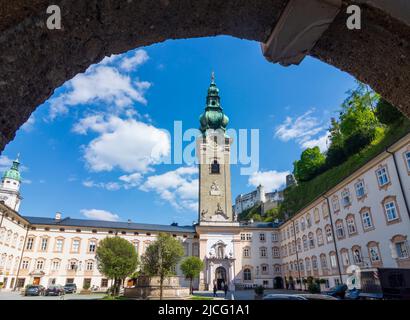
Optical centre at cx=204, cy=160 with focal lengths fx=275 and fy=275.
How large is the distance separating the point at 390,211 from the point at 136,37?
78.2ft

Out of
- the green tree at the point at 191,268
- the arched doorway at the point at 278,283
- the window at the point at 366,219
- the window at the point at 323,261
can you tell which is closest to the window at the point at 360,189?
the window at the point at 366,219

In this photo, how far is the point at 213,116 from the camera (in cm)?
6028

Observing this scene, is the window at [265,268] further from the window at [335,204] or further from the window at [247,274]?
the window at [335,204]

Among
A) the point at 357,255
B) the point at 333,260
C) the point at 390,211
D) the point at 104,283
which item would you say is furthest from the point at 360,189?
the point at 104,283

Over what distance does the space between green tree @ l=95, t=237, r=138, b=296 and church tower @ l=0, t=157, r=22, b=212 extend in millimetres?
53683

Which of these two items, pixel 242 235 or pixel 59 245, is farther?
pixel 242 235

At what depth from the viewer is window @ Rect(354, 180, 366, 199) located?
24131 millimetres

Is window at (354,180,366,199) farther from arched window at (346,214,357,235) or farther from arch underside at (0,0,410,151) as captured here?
arch underside at (0,0,410,151)

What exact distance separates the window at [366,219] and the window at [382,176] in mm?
2894

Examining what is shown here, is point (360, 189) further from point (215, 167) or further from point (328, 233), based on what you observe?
point (215, 167)

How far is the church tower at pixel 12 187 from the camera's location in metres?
70.3

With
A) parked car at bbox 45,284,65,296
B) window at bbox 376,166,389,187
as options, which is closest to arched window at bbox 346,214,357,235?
window at bbox 376,166,389,187

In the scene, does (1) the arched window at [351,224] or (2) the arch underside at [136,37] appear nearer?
(2) the arch underside at [136,37]
